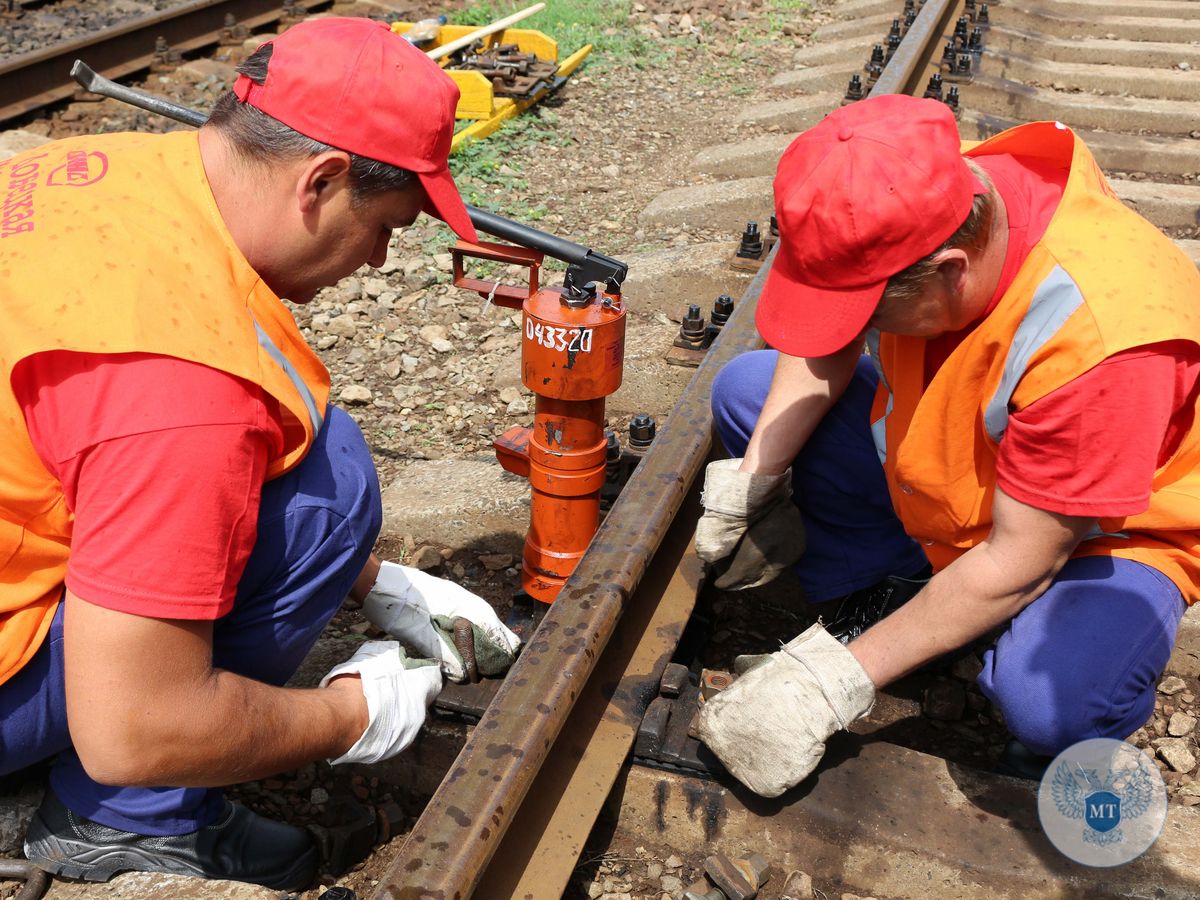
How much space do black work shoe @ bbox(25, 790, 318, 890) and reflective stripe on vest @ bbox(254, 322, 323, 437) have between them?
86 centimetres

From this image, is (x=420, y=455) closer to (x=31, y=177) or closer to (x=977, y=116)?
(x=31, y=177)

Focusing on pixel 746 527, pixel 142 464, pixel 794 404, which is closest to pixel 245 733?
pixel 142 464

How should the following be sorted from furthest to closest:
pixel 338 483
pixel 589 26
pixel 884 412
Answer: pixel 589 26 < pixel 884 412 < pixel 338 483

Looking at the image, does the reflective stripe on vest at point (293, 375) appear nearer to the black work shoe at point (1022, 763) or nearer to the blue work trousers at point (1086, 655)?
the blue work trousers at point (1086, 655)

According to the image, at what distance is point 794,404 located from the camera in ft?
8.59

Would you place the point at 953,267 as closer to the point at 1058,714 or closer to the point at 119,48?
the point at 1058,714

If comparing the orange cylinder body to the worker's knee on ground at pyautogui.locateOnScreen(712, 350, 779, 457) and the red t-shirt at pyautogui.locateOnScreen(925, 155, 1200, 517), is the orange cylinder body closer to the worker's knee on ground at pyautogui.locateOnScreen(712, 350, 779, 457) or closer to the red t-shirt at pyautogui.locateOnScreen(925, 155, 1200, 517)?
the worker's knee on ground at pyautogui.locateOnScreen(712, 350, 779, 457)

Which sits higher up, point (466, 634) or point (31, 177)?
point (31, 177)

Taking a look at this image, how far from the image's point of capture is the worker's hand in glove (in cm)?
263

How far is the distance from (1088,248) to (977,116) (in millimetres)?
3924

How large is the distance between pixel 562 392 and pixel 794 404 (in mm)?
528

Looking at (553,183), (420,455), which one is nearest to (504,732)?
(420,455)

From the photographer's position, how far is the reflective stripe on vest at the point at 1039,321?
1919mm

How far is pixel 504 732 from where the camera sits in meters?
2.06
